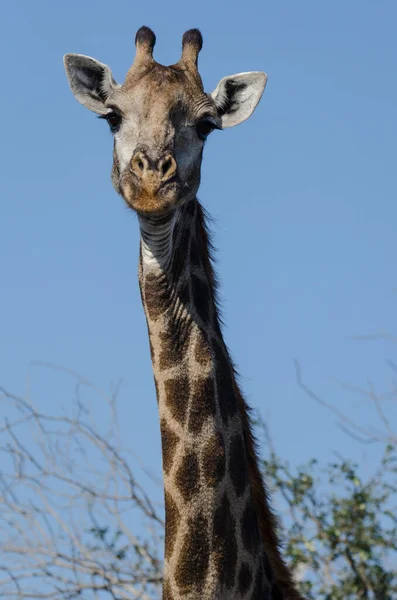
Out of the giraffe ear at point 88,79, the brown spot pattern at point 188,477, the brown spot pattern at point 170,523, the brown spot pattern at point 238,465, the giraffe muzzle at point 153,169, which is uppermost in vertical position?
the giraffe ear at point 88,79

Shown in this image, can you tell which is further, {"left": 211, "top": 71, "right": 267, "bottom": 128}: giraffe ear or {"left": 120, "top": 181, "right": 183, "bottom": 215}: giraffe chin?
{"left": 211, "top": 71, "right": 267, "bottom": 128}: giraffe ear

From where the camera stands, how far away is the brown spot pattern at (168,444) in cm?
784

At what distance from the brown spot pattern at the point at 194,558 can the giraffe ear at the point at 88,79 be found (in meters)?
2.97

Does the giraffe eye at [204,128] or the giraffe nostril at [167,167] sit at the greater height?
the giraffe eye at [204,128]

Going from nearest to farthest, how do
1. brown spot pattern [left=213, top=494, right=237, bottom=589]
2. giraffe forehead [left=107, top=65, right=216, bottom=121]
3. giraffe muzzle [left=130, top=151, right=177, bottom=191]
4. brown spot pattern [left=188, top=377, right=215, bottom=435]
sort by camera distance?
brown spot pattern [left=213, top=494, right=237, bottom=589]
giraffe muzzle [left=130, top=151, right=177, bottom=191]
brown spot pattern [left=188, top=377, right=215, bottom=435]
giraffe forehead [left=107, top=65, right=216, bottom=121]

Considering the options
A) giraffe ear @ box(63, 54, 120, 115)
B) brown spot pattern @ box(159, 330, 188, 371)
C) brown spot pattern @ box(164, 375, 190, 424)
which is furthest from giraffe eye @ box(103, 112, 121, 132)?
brown spot pattern @ box(164, 375, 190, 424)

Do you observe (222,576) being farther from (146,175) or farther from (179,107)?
(179,107)

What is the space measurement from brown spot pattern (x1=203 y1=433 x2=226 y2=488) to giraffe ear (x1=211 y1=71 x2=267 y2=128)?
2384 mm

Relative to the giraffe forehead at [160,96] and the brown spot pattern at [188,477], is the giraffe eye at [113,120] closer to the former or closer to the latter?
the giraffe forehead at [160,96]

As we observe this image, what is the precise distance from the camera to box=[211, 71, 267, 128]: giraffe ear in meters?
9.25

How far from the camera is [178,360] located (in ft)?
26.5

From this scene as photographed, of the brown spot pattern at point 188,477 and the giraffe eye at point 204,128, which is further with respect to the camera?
the giraffe eye at point 204,128

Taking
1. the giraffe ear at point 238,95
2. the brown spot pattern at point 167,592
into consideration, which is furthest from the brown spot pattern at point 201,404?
the giraffe ear at point 238,95

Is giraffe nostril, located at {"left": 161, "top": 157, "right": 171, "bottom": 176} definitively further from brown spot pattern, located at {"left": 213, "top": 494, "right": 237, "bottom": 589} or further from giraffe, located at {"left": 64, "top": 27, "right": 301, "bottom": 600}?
brown spot pattern, located at {"left": 213, "top": 494, "right": 237, "bottom": 589}
